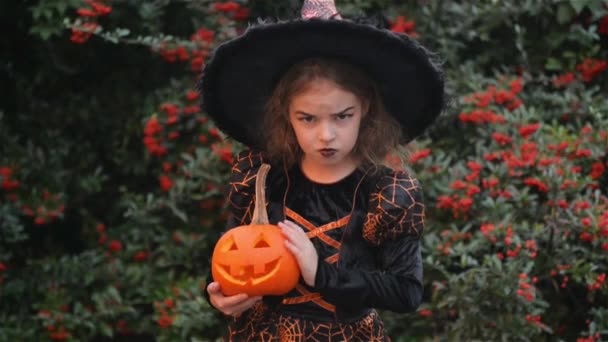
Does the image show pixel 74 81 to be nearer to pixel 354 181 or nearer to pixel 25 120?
pixel 25 120

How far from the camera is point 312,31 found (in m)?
2.17

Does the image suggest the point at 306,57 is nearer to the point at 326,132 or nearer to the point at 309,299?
the point at 326,132

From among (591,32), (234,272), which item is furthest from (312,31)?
(591,32)

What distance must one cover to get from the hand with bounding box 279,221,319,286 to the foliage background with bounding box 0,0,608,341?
4.54ft

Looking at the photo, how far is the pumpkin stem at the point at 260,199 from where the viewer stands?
2285 millimetres

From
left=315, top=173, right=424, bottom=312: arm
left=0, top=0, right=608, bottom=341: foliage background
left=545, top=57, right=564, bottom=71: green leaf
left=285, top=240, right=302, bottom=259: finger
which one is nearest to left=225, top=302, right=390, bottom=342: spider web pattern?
left=315, top=173, right=424, bottom=312: arm

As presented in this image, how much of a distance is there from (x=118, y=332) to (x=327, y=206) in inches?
101

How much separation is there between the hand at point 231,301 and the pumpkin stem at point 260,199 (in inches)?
7.4

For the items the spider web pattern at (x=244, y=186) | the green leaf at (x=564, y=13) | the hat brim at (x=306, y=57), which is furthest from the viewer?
the green leaf at (x=564, y=13)

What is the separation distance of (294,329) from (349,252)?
24 centimetres

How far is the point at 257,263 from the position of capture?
2.19 m

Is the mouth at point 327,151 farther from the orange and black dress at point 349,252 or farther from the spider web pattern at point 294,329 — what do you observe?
the spider web pattern at point 294,329

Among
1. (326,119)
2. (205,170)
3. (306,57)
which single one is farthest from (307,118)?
(205,170)

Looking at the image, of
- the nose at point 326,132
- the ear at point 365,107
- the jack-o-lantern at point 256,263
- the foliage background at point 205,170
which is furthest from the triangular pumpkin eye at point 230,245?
the foliage background at point 205,170
